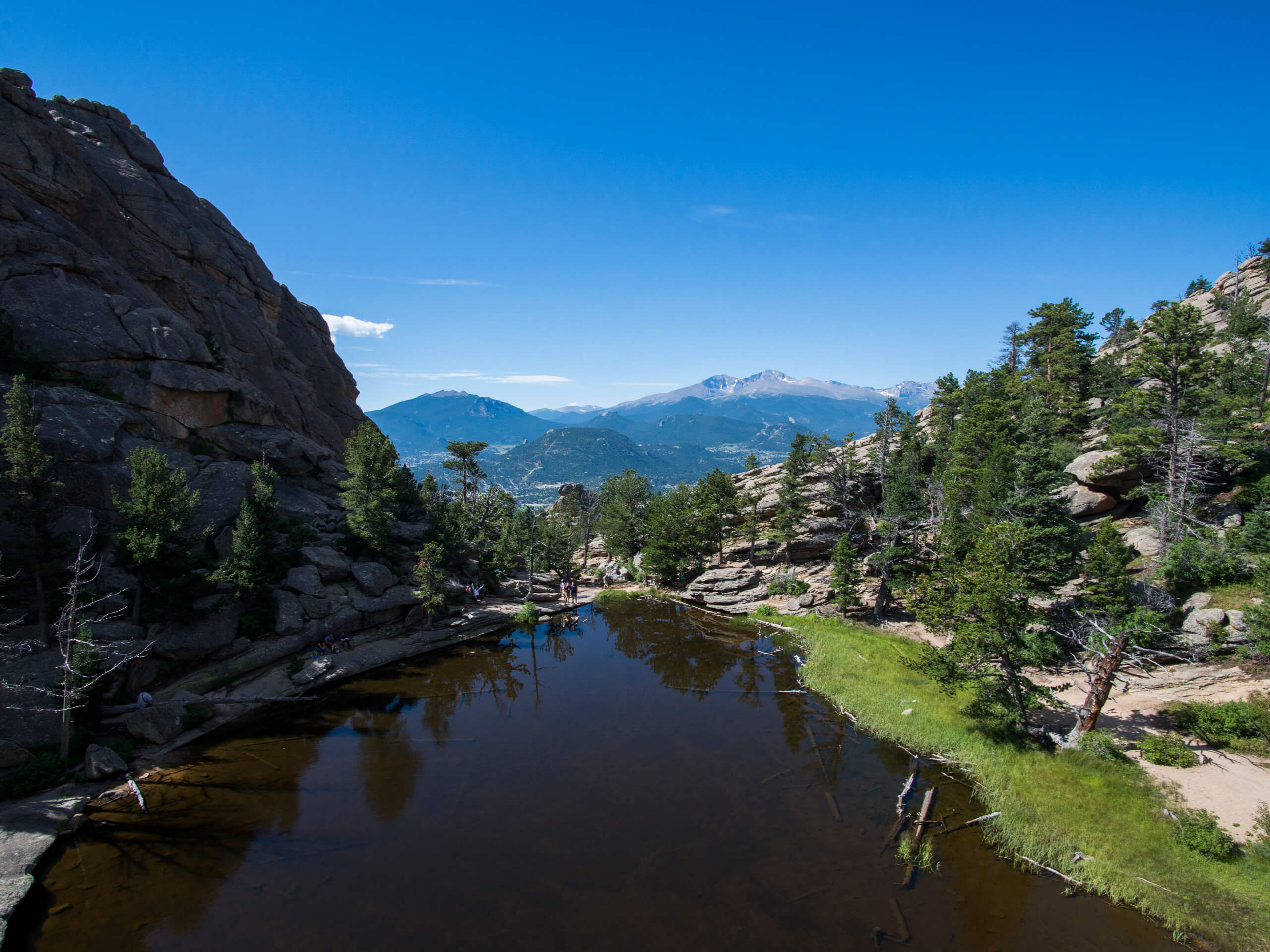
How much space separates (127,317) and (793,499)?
230 feet

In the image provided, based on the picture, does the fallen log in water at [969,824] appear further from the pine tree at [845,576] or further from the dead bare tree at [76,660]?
the dead bare tree at [76,660]

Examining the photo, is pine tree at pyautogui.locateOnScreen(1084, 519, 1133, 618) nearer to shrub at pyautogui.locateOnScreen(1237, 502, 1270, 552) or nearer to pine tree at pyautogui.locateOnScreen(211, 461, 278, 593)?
shrub at pyautogui.locateOnScreen(1237, 502, 1270, 552)

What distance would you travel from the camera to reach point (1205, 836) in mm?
19969

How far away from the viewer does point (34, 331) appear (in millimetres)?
42188

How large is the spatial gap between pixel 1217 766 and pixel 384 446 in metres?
64.7

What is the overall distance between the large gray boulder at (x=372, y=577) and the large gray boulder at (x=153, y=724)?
1672cm

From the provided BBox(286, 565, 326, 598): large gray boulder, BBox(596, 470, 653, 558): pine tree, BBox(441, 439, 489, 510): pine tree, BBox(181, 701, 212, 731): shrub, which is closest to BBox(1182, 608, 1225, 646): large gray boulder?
BBox(596, 470, 653, 558): pine tree

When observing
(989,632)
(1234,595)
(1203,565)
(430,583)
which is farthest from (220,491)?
(1234,595)

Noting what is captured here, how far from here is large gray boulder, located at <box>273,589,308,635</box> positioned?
39156mm

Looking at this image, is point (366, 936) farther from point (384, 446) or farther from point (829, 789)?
point (384, 446)

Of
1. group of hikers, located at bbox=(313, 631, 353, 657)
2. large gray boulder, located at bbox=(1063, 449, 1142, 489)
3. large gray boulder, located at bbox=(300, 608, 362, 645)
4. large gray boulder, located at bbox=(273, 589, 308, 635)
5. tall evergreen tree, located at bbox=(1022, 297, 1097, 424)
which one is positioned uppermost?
tall evergreen tree, located at bbox=(1022, 297, 1097, 424)

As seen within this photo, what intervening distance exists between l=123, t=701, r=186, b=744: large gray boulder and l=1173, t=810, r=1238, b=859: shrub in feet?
163

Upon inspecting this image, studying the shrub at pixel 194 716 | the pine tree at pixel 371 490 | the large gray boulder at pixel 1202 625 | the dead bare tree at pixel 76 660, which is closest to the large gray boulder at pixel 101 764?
the dead bare tree at pixel 76 660

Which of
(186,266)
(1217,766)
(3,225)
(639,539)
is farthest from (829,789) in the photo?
(186,266)
